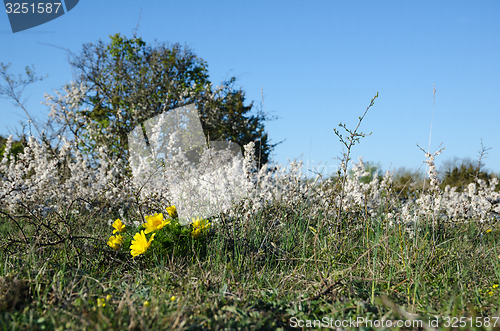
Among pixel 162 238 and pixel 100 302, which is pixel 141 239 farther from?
pixel 100 302

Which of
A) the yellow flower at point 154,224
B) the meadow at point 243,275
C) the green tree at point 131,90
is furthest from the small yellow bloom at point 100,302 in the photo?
the green tree at point 131,90

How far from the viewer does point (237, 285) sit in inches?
99.7

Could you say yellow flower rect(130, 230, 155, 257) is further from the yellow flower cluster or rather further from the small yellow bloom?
the small yellow bloom

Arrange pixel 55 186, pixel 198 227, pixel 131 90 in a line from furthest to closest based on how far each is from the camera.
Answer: pixel 131 90, pixel 55 186, pixel 198 227

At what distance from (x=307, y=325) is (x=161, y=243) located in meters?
1.41

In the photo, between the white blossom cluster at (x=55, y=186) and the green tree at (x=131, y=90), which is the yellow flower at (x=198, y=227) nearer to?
the white blossom cluster at (x=55, y=186)

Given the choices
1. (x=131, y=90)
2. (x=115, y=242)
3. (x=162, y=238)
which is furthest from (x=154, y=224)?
(x=131, y=90)

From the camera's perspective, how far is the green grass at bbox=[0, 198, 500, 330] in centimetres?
189

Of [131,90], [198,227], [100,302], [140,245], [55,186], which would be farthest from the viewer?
[131,90]

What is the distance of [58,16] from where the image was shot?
4.94 metres

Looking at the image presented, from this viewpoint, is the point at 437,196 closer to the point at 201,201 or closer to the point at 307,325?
the point at 201,201

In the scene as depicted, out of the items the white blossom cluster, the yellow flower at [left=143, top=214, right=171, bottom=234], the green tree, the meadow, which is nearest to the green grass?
the meadow

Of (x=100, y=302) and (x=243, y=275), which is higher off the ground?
(x=243, y=275)

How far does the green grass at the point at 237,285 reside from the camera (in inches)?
74.5
